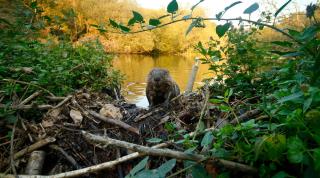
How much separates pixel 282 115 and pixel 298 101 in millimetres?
185

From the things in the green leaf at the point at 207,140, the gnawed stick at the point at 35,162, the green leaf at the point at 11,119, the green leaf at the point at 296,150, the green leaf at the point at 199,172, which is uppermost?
the green leaf at the point at 296,150

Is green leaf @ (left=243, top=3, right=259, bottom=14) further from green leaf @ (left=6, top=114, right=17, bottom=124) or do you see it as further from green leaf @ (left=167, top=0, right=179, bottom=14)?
green leaf @ (left=6, top=114, right=17, bottom=124)

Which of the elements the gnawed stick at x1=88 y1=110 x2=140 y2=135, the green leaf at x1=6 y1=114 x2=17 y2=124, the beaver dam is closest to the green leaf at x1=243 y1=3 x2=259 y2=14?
the beaver dam

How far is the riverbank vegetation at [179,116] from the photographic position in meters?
1.12

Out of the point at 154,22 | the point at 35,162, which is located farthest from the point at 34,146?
the point at 154,22

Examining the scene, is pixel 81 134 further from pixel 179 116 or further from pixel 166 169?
pixel 166 169

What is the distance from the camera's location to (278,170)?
1163mm

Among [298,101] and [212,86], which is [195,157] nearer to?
[298,101]

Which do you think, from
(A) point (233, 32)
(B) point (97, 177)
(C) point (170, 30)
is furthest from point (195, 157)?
(C) point (170, 30)

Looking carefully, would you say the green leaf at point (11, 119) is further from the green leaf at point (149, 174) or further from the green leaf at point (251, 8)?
the green leaf at point (251, 8)

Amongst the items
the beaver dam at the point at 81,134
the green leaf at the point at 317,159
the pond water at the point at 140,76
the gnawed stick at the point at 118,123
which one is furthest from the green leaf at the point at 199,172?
the pond water at the point at 140,76

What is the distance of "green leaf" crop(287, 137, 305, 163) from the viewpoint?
98cm

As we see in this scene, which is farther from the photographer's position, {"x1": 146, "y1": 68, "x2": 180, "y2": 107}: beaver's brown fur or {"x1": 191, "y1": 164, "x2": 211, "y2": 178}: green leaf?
{"x1": 146, "y1": 68, "x2": 180, "y2": 107}: beaver's brown fur

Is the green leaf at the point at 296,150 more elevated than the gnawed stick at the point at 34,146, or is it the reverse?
the green leaf at the point at 296,150
